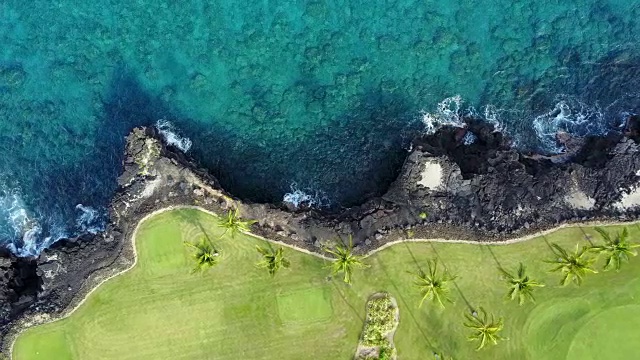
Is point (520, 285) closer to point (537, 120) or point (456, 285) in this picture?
point (456, 285)

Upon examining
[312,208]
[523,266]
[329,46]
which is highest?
[329,46]

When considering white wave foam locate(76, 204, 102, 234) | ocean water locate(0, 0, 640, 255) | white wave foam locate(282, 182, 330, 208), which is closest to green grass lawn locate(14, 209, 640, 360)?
white wave foam locate(282, 182, 330, 208)

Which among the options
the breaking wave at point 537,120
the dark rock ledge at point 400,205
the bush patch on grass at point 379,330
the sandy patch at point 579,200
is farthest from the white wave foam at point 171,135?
the sandy patch at point 579,200

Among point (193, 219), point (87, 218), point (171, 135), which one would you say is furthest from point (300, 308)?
point (87, 218)

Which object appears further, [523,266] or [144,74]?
[144,74]

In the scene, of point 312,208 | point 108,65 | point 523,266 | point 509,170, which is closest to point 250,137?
point 312,208

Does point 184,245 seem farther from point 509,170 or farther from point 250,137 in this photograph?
point 509,170

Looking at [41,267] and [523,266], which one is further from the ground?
[41,267]
